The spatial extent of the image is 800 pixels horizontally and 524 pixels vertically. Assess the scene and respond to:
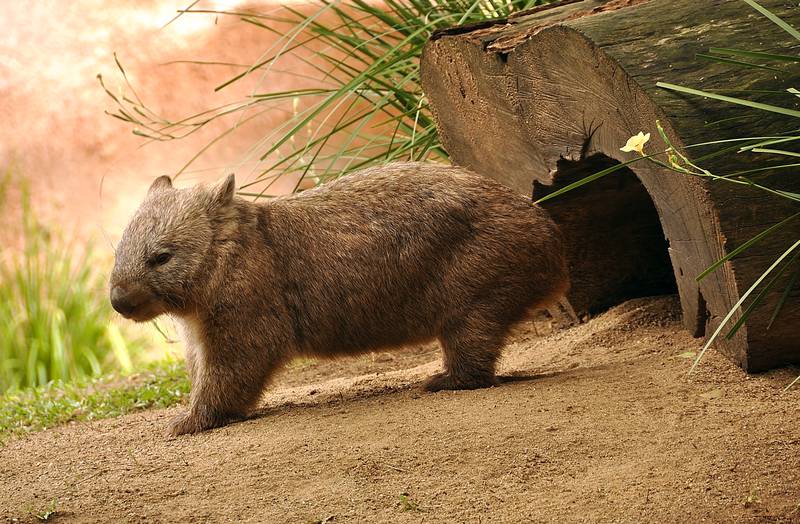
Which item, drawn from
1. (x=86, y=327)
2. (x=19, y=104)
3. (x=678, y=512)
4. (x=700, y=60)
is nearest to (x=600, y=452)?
(x=678, y=512)

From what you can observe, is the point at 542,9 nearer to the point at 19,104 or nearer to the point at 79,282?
the point at 79,282

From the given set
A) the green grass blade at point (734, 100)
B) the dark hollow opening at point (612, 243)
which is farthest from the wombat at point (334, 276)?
the green grass blade at point (734, 100)

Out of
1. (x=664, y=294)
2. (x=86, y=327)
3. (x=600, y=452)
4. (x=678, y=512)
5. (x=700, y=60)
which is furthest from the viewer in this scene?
(x=86, y=327)

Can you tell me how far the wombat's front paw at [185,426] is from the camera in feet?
12.2

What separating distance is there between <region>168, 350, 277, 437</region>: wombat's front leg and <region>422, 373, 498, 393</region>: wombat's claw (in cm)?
62

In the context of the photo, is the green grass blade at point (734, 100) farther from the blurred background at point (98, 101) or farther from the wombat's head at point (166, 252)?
the blurred background at point (98, 101)

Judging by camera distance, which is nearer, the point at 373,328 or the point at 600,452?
the point at 600,452

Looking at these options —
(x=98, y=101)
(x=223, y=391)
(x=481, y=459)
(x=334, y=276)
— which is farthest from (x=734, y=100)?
(x=98, y=101)

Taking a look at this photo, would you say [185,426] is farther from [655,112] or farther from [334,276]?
[655,112]

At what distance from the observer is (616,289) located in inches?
189

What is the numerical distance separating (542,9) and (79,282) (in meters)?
6.15

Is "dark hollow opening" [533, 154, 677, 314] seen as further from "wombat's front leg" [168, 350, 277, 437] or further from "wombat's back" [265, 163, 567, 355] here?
"wombat's front leg" [168, 350, 277, 437]

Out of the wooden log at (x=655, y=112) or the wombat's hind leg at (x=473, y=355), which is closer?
the wooden log at (x=655, y=112)

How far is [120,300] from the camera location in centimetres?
370
